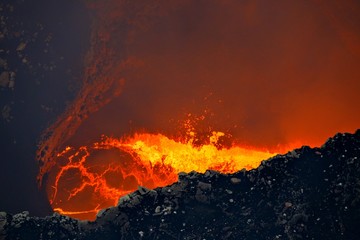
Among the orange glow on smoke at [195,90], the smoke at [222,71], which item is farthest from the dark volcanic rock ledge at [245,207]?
the smoke at [222,71]

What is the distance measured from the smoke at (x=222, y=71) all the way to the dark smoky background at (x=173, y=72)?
35 millimetres

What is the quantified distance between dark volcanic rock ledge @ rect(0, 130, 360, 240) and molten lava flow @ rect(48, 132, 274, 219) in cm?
462

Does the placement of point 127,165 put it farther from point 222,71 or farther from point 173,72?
point 222,71

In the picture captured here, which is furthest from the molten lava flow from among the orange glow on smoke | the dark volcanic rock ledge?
the dark volcanic rock ledge

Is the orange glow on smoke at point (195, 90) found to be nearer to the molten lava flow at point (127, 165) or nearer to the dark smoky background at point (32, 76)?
the molten lava flow at point (127, 165)

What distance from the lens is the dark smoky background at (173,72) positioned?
11.6m

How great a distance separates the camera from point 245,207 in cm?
627

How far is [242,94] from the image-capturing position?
12117 mm

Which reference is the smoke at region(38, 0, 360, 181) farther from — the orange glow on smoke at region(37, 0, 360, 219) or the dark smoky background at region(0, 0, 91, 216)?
the dark smoky background at region(0, 0, 91, 216)

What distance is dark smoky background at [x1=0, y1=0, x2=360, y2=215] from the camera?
1155 centimetres

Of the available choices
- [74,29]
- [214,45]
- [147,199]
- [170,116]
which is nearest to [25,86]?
[74,29]

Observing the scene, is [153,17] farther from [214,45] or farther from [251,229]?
[251,229]

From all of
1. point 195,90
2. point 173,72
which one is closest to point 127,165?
point 195,90

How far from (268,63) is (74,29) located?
6.77 m
